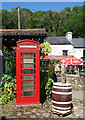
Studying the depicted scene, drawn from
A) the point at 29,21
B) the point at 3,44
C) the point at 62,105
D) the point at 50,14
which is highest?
the point at 50,14

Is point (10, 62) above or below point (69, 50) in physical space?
below

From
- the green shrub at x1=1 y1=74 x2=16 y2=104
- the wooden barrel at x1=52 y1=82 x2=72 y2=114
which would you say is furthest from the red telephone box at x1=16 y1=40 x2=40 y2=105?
the wooden barrel at x1=52 y1=82 x2=72 y2=114

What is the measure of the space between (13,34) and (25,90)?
8.60ft

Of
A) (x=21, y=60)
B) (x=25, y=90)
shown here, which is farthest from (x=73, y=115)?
(x=21, y=60)

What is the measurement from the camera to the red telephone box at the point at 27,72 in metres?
6.02

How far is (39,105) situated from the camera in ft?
20.0

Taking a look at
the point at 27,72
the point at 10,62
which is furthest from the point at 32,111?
the point at 10,62

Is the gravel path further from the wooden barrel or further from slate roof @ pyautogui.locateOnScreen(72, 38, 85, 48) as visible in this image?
slate roof @ pyautogui.locateOnScreen(72, 38, 85, 48)

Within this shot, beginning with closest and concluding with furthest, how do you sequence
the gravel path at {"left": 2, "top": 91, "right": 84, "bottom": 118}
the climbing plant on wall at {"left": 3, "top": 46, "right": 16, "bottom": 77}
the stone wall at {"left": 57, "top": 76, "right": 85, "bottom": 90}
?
1. the gravel path at {"left": 2, "top": 91, "right": 84, "bottom": 118}
2. the climbing plant on wall at {"left": 3, "top": 46, "right": 16, "bottom": 77}
3. the stone wall at {"left": 57, "top": 76, "right": 85, "bottom": 90}

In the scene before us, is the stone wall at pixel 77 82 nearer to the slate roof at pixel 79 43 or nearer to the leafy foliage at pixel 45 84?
the leafy foliage at pixel 45 84

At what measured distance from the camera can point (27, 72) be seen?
6109mm

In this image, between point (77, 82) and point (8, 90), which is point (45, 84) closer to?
point (8, 90)

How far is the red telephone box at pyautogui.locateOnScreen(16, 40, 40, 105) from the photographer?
19.7ft

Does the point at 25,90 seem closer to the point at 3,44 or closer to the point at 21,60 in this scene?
the point at 21,60
